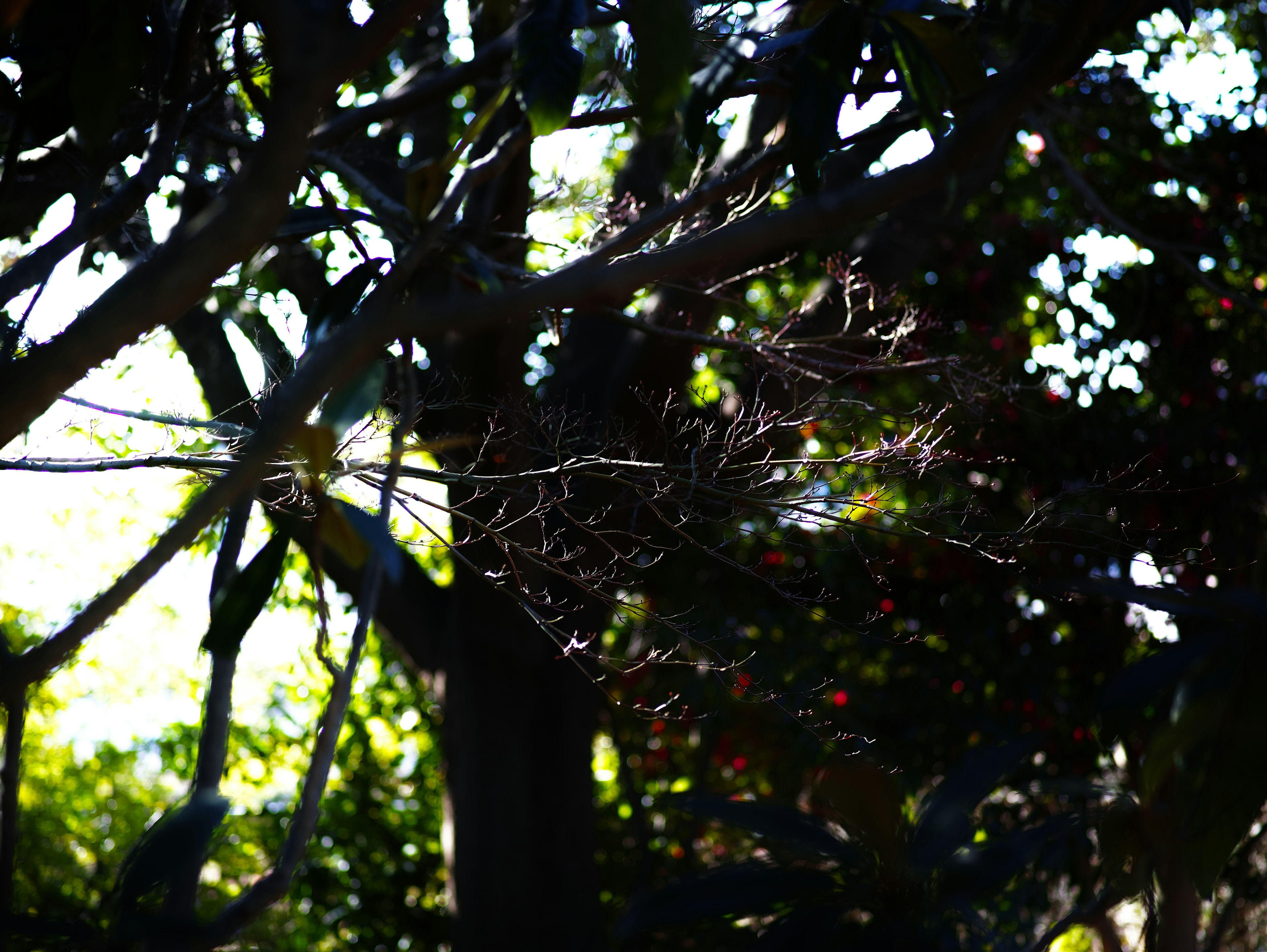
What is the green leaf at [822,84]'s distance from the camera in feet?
5.51

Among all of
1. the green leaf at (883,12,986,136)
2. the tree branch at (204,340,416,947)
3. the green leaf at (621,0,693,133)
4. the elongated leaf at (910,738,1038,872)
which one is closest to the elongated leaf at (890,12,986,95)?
the green leaf at (883,12,986,136)

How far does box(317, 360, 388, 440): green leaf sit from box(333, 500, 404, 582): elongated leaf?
93 millimetres

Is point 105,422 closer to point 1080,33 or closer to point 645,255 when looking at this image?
point 645,255

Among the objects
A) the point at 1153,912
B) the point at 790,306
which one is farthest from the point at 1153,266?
the point at 1153,912

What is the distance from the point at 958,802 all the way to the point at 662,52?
1.57 meters

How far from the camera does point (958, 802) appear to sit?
2.02 m

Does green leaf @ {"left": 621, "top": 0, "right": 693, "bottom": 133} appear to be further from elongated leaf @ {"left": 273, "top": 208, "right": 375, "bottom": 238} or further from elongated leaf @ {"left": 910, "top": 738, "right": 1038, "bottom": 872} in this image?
elongated leaf @ {"left": 910, "top": 738, "right": 1038, "bottom": 872}

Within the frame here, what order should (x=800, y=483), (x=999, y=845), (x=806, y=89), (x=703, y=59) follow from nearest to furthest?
(x=806, y=89)
(x=999, y=845)
(x=800, y=483)
(x=703, y=59)

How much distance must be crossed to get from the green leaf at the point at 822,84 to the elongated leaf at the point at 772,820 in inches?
52.5

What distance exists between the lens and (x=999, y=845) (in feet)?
6.37

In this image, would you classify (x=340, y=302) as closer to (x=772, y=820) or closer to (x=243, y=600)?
(x=243, y=600)

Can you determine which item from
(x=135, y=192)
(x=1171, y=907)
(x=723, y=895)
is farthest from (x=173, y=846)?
(x=1171, y=907)

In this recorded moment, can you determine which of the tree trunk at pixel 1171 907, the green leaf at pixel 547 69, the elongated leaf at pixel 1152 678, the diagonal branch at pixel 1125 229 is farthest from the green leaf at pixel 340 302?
the diagonal branch at pixel 1125 229

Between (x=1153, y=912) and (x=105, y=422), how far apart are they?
2.99 meters
